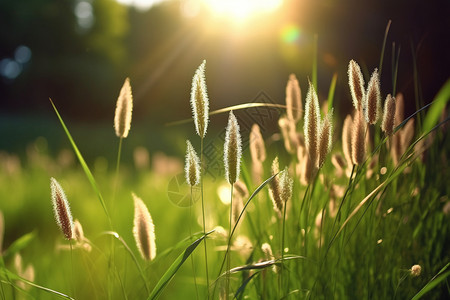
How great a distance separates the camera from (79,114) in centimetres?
1980

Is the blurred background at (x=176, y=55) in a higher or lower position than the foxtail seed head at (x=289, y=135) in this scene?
higher

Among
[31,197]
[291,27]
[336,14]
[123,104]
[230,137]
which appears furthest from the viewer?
[291,27]

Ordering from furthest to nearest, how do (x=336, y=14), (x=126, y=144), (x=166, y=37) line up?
1. (x=166, y=37)
2. (x=126, y=144)
3. (x=336, y=14)

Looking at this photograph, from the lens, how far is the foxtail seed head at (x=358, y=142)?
0.97 meters

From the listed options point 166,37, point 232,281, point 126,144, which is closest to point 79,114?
point 166,37

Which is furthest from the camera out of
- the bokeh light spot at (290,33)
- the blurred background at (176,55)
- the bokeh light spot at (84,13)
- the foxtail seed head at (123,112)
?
the bokeh light spot at (84,13)

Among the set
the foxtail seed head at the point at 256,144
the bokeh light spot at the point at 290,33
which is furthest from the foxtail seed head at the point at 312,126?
the bokeh light spot at the point at 290,33

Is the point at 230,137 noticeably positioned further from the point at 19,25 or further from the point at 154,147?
the point at 19,25

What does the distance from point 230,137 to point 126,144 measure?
375 inches

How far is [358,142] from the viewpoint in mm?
977

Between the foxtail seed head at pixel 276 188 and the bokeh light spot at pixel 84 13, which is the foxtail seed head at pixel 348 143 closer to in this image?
the foxtail seed head at pixel 276 188

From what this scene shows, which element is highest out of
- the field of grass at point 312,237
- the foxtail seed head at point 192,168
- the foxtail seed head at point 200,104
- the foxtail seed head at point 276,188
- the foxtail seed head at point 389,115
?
the foxtail seed head at point 200,104

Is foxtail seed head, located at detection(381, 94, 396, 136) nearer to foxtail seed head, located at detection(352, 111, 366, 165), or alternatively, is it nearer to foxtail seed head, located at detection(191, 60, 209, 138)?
foxtail seed head, located at detection(352, 111, 366, 165)

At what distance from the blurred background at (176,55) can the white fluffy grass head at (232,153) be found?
1.96 ft
